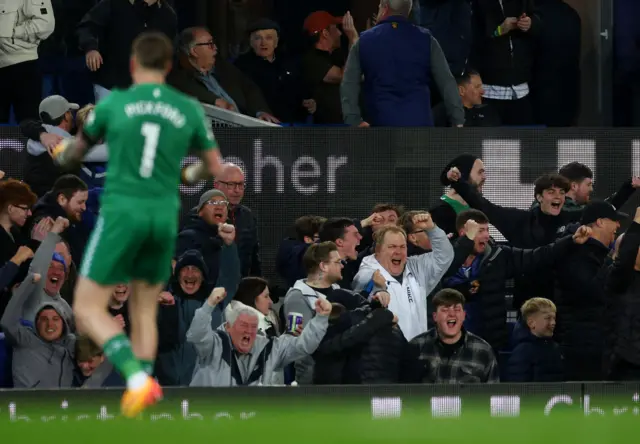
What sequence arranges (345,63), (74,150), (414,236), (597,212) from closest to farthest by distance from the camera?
(74,150) → (597,212) → (414,236) → (345,63)

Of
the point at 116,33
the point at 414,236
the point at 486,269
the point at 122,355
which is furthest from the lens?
the point at 116,33

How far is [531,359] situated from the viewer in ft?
41.5

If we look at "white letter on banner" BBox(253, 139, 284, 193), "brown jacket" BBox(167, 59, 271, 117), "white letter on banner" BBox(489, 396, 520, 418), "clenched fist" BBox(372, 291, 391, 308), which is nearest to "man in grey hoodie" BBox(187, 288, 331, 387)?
"clenched fist" BBox(372, 291, 391, 308)

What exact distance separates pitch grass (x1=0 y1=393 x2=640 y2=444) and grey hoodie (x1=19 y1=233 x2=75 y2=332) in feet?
4.06

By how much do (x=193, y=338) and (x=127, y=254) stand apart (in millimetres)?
3912

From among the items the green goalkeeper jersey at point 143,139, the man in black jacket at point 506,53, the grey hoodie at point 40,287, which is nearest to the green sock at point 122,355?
the green goalkeeper jersey at point 143,139

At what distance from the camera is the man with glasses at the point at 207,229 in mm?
12961

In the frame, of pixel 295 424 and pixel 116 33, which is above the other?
pixel 116 33

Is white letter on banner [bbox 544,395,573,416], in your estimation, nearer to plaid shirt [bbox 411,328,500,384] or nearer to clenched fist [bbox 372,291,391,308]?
plaid shirt [bbox 411,328,500,384]

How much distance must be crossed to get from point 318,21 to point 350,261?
9.51ft

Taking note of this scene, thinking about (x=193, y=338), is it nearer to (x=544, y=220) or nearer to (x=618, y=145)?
(x=544, y=220)

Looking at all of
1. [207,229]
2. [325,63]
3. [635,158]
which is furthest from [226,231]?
[635,158]

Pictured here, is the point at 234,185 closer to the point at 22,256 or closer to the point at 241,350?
the point at 241,350

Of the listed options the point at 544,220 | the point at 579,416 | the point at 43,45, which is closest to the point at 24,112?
the point at 43,45
